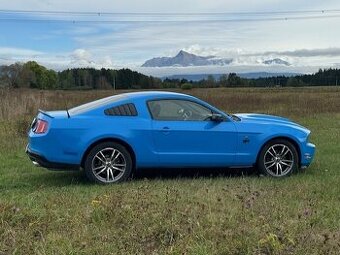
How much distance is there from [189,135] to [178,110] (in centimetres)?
44

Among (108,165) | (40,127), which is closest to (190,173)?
(108,165)

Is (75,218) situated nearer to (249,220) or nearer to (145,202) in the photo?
(145,202)

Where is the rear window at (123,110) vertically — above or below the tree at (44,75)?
below

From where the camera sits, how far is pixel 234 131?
8.41 metres

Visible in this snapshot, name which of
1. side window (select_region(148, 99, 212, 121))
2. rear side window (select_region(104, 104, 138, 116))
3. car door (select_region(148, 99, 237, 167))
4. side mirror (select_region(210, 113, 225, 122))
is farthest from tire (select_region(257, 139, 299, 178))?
rear side window (select_region(104, 104, 138, 116))

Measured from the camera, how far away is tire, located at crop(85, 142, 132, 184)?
26.1ft

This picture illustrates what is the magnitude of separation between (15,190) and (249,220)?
3.84 meters

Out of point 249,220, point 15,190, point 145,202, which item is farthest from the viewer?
point 15,190

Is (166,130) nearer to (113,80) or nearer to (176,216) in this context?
(176,216)

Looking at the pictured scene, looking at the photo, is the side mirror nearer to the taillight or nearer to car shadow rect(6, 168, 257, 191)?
car shadow rect(6, 168, 257, 191)

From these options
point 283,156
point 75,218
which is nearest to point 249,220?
point 75,218

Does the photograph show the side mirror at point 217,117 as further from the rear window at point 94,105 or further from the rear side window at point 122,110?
the rear window at point 94,105

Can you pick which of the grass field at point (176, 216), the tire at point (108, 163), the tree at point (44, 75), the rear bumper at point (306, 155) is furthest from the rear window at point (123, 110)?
the tree at point (44, 75)

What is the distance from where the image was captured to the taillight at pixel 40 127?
26.1 feet
